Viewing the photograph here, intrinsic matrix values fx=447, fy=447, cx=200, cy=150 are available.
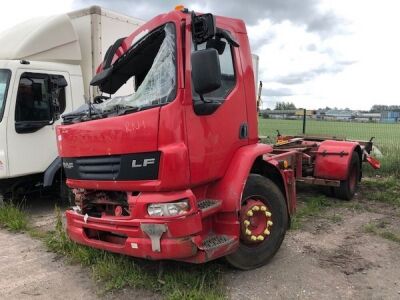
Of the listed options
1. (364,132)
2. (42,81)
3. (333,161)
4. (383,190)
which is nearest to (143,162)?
(42,81)

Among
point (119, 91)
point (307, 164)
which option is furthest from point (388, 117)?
point (119, 91)

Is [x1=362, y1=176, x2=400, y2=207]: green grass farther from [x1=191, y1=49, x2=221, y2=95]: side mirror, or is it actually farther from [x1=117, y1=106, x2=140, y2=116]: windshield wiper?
[x1=117, y1=106, x2=140, y2=116]: windshield wiper

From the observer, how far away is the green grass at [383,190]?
8.41 meters

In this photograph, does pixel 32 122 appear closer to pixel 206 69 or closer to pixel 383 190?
pixel 206 69

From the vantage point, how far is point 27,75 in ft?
23.0

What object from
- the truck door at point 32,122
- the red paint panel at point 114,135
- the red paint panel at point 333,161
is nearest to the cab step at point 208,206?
the red paint panel at point 114,135

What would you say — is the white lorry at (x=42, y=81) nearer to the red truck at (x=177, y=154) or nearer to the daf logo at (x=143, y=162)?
the red truck at (x=177, y=154)

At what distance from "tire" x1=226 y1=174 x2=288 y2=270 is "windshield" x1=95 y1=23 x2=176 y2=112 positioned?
4.66ft

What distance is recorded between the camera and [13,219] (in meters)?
6.72

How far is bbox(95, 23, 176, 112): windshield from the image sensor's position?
4.09 metres

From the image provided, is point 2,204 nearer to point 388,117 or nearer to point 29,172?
point 29,172

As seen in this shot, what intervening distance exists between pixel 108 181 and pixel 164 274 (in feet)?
3.79

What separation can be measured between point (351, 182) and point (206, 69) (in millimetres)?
5572

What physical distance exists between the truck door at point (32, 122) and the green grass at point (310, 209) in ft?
13.4
